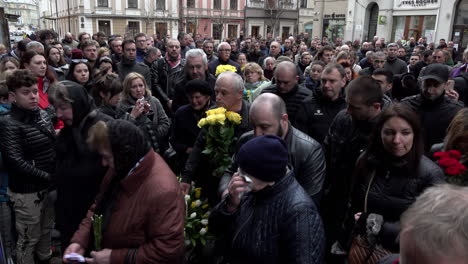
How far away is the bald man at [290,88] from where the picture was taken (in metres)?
4.61

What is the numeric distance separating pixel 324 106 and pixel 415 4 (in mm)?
25517

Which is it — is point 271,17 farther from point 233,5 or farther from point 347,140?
Answer: point 347,140

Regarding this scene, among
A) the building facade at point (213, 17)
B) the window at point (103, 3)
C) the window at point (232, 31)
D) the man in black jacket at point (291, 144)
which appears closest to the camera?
the man in black jacket at point (291, 144)

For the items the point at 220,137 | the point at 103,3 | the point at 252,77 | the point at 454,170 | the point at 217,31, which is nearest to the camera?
the point at 454,170

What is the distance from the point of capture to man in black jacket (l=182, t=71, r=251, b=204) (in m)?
3.52

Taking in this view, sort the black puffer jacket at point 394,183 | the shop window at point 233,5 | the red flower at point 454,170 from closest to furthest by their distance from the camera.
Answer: the red flower at point 454,170 < the black puffer jacket at point 394,183 < the shop window at point 233,5

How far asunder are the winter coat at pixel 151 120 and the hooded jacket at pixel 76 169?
3.55 feet

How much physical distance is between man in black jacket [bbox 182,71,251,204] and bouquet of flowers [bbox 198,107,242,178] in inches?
5.6

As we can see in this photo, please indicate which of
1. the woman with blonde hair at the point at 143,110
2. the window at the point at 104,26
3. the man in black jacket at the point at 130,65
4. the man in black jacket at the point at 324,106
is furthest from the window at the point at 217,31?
the man in black jacket at the point at 324,106

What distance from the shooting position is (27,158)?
11.4 ft

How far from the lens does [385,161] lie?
2.68m

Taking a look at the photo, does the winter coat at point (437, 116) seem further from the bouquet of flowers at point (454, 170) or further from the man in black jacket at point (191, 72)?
the man in black jacket at point (191, 72)

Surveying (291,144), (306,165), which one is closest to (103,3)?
(291,144)

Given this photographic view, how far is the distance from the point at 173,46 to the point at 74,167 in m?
4.75
